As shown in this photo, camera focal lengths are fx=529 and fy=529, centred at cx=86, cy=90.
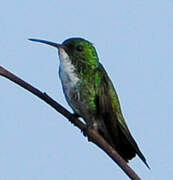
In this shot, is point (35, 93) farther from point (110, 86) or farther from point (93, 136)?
point (110, 86)

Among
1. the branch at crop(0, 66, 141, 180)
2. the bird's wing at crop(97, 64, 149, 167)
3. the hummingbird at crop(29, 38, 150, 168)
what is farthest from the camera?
the hummingbird at crop(29, 38, 150, 168)

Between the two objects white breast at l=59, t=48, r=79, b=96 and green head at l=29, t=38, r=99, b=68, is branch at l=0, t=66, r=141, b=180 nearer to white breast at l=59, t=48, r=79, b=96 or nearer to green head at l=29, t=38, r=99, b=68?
white breast at l=59, t=48, r=79, b=96

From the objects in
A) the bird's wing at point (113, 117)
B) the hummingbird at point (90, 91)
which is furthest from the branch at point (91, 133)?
the hummingbird at point (90, 91)

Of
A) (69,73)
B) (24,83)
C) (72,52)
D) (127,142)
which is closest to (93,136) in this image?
(24,83)

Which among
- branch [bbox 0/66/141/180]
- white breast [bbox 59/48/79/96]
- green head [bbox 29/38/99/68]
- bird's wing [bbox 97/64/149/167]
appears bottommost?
branch [bbox 0/66/141/180]

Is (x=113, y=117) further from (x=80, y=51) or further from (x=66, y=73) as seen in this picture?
(x=80, y=51)

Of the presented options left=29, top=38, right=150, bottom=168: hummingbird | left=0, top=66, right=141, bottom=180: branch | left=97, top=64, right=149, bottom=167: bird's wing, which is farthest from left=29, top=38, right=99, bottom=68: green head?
left=0, top=66, right=141, bottom=180: branch

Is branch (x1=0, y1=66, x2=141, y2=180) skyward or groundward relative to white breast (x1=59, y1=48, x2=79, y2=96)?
groundward
